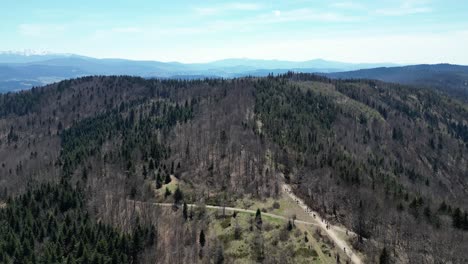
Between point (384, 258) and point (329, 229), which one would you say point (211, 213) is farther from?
point (384, 258)

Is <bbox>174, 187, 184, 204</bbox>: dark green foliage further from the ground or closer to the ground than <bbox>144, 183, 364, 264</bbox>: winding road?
further from the ground

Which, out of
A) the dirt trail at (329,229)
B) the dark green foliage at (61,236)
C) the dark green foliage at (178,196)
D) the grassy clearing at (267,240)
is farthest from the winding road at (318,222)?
the dark green foliage at (61,236)

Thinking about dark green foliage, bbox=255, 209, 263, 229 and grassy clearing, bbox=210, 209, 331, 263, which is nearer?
grassy clearing, bbox=210, 209, 331, 263

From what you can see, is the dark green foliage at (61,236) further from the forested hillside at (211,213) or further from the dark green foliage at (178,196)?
the dark green foliage at (178,196)

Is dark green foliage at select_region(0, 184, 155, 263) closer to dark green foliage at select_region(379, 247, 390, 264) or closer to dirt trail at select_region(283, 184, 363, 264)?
dirt trail at select_region(283, 184, 363, 264)

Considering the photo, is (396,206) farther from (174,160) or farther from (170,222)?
(174,160)

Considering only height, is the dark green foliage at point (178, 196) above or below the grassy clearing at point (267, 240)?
above

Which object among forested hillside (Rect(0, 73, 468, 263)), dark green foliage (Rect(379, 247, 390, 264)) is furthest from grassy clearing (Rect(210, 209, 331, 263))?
dark green foliage (Rect(379, 247, 390, 264))
